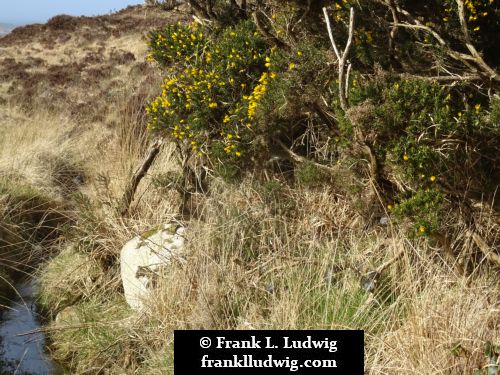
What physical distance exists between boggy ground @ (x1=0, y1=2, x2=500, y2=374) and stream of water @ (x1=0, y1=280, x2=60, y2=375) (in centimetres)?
12

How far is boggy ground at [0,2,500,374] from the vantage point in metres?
3.26

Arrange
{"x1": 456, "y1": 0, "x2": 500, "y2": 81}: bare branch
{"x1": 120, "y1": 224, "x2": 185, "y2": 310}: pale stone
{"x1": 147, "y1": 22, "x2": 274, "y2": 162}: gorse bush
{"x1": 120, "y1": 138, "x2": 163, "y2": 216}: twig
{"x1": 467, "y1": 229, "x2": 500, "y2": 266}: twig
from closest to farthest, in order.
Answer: {"x1": 456, "y1": 0, "x2": 500, "y2": 81}: bare branch
{"x1": 467, "y1": 229, "x2": 500, "y2": 266}: twig
{"x1": 120, "y1": 224, "x2": 185, "y2": 310}: pale stone
{"x1": 147, "y1": 22, "x2": 274, "y2": 162}: gorse bush
{"x1": 120, "y1": 138, "x2": 163, "y2": 216}: twig

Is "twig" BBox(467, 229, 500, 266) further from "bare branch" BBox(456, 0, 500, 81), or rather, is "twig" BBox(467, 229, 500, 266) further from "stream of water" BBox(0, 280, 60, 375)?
"stream of water" BBox(0, 280, 60, 375)

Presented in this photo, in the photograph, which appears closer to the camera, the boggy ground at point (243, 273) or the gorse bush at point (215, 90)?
the boggy ground at point (243, 273)

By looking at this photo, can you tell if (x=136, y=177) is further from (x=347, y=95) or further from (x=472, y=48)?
(x=472, y=48)

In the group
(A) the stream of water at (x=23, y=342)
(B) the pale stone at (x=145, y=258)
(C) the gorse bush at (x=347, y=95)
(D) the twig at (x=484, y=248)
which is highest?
(C) the gorse bush at (x=347, y=95)

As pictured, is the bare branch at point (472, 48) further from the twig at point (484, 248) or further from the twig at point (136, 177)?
the twig at point (136, 177)

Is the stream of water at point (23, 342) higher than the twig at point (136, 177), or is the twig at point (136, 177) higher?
the twig at point (136, 177)

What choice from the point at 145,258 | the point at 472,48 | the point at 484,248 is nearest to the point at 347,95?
the point at 472,48

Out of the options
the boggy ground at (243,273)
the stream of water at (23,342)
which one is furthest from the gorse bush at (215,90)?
the stream of water at (23,342)

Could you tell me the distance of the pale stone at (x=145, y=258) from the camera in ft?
15.0

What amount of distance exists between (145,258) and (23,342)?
3.98ft

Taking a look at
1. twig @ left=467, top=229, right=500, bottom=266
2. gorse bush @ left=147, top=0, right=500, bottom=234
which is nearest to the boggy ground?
twig @ left=467, top=229, right=500, bottom=266

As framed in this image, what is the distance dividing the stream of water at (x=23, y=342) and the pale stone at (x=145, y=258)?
2.56ft
